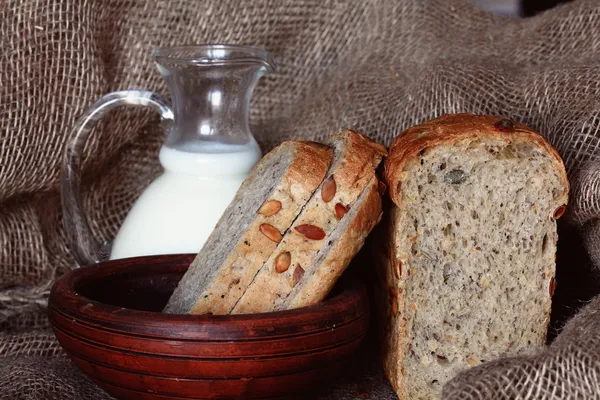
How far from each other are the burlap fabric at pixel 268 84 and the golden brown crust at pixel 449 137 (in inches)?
7.1

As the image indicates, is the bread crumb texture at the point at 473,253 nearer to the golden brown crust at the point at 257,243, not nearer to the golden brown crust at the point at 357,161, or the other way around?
the golden brown crust at the point at 357,161

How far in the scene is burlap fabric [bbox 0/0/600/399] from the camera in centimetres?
179

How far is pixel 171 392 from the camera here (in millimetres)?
1325

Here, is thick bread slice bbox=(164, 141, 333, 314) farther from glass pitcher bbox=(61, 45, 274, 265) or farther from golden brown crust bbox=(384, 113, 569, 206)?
glass pitcher bbox=(61, 45, 274, 265)

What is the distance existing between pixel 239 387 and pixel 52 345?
65 cm

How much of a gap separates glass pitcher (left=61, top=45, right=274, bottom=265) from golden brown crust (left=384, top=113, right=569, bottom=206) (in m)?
0.42

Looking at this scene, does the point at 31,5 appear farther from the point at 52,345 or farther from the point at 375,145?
the point at 375,145

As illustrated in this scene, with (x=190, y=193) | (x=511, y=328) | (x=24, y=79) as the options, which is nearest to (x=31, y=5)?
(x=24, y=79)

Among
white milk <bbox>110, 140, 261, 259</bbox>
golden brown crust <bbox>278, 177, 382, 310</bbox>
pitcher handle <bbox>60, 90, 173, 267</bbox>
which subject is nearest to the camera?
golden brown crust <bbox>278, 177, 382, 310</bbox>

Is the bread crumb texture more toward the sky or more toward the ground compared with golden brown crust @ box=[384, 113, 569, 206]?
more toward the ground

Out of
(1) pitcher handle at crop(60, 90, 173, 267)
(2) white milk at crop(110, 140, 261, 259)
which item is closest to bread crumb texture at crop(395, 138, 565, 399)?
(2) white milk at crop(110, 140, 261, 259)

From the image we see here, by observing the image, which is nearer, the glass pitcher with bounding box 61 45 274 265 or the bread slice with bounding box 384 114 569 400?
the bread slice with bounding box 384 114 569 400

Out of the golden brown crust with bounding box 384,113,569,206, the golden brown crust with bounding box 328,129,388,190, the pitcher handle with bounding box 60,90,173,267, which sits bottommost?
the pitcher handle with bounding box 60,90,173,267

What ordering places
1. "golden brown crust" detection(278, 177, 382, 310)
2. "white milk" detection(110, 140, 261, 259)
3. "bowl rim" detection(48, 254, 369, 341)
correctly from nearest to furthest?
1. "bowl rim" detection(48, 254, 369, 341)
2. "golden brown crust" detection(278, 177, 382, 310)
3. "white milk" detection(110, 140, 261, 259)
